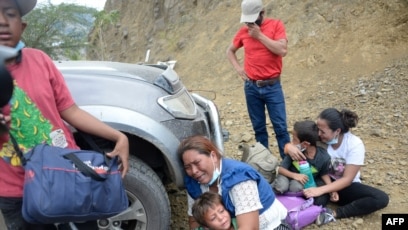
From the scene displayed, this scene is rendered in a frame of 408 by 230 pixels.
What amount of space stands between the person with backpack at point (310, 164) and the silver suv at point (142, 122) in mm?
767

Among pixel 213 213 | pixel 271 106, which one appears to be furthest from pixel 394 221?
pixel 213 213

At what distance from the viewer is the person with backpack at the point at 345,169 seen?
3.23 metres

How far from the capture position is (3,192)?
182 centimetres

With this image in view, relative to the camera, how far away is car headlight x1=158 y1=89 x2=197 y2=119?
2.72 m

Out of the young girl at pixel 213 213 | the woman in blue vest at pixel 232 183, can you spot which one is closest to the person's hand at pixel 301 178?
the woman in blue vest at pixel 232 183

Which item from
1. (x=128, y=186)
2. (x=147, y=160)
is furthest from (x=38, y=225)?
(x=147, y=160)

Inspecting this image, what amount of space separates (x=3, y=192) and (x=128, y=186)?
842mm

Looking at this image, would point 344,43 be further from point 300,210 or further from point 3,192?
point 3,192

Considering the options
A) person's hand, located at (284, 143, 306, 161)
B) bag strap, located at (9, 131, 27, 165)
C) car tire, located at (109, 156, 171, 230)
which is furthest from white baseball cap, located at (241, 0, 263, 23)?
bag strap, located at (9, 131, 27, 165)

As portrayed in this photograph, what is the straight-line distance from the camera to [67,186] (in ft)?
5.75

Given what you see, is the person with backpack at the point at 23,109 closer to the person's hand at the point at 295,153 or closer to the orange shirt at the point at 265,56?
the person's hand at the point at 295,153

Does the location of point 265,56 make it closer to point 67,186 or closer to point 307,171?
point 307,171

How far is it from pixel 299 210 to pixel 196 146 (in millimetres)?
1152

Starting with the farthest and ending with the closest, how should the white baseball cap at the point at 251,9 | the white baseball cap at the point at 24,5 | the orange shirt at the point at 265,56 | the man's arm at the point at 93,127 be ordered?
1. the orange shirt at the point at 265,56
2. the white baseball cap at the point at 251,9
3. the man's arm at the point at 93,127
4. the white baseball cap at the point at 24,5
